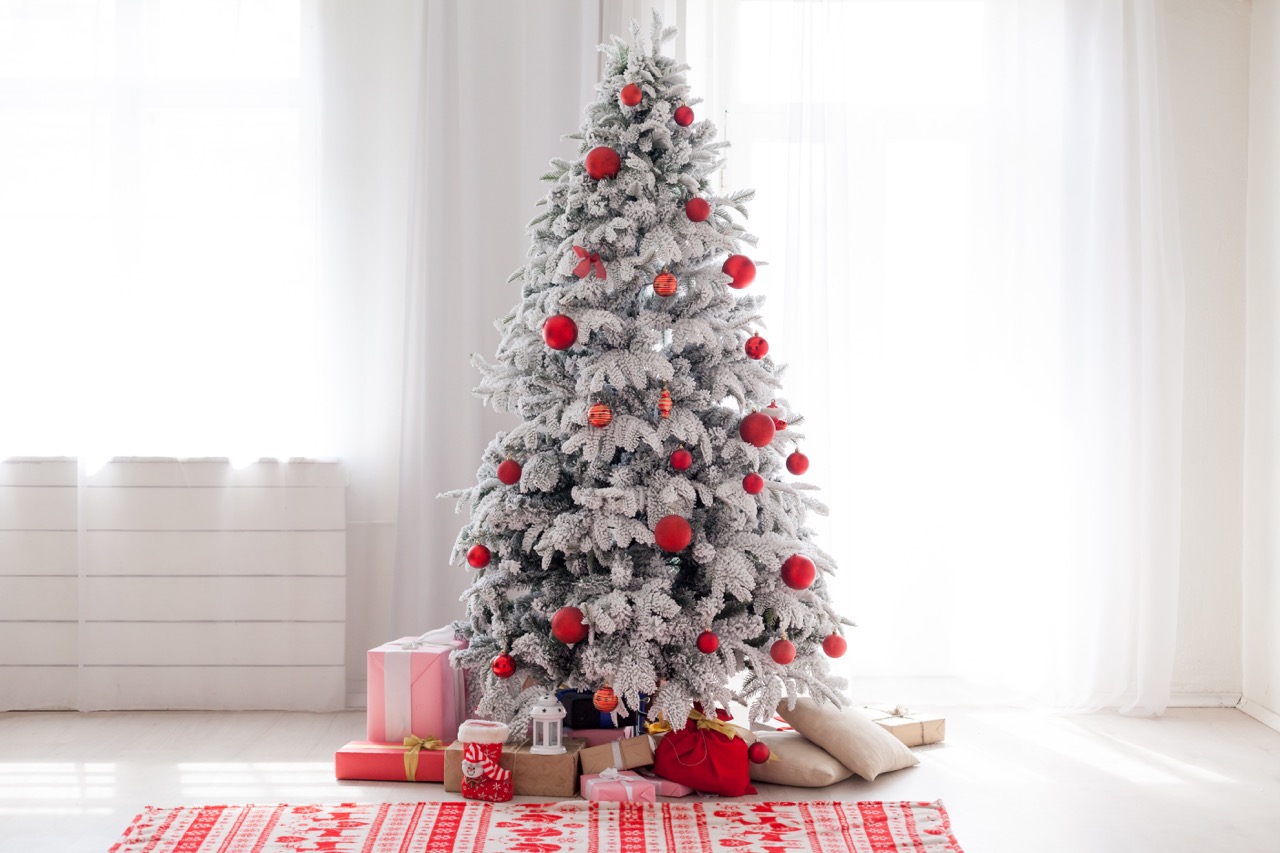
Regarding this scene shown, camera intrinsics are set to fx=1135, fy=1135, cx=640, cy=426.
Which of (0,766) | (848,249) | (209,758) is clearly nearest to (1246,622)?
(848,249)

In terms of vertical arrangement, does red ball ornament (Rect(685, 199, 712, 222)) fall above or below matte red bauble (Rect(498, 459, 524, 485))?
above

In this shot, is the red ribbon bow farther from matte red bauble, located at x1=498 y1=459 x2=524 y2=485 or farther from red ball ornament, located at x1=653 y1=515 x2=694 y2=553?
red ball ornament, located at x1=653 y1=515 x2=694 y2=553

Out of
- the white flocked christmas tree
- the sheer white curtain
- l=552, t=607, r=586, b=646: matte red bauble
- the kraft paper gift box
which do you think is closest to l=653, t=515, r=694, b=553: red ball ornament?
the white flocked christmas tree

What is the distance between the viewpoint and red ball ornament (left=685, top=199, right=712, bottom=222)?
276 cm

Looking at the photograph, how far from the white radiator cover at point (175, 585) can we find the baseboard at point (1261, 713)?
2846mm

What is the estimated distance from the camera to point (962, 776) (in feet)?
9.59

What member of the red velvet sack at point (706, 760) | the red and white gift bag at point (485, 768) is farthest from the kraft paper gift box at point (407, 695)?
the red velvet sack at point (706, 760)

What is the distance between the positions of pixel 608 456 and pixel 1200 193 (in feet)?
7.42

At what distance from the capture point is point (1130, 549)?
3545 mm

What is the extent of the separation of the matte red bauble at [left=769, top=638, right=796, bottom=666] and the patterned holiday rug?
0.34 meters

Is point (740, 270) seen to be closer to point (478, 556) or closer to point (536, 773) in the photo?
point (478, 556)

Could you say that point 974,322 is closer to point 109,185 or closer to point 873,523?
point 873,523

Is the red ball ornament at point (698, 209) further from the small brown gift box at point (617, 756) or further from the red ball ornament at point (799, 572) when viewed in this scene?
the small brown gift box at point (617, 756)

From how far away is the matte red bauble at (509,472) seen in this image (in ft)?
9.19
